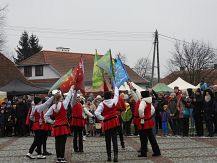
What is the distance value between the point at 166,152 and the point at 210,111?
4.30 metres

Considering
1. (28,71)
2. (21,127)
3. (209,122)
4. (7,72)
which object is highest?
(28,71)

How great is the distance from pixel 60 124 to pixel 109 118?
1321mm

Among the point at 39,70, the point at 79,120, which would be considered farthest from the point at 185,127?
the point at 39,70

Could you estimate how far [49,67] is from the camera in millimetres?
50156

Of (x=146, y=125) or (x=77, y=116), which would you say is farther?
→ (x=77, y=116)

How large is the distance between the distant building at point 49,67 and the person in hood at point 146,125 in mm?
36571

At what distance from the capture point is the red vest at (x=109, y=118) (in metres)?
10.9

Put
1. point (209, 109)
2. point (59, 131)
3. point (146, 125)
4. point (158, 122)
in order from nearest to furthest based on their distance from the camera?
point (59, 131) → point (146, 125) → point (209, 109) → point (158, 122)

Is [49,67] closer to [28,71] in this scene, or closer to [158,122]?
[28,71]

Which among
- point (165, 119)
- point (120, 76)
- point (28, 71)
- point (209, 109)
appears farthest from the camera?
point (28, 71)

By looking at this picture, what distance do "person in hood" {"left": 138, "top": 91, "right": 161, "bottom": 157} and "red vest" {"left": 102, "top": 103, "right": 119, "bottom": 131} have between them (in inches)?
31.7

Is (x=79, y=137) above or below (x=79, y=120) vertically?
below

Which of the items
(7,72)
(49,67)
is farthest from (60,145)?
(49,67)

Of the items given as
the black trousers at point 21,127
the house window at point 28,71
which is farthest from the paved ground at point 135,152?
the house window at point 28,71
